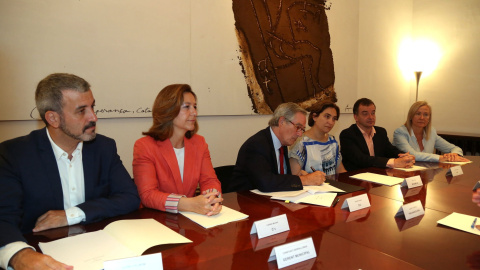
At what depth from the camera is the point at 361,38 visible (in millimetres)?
5168

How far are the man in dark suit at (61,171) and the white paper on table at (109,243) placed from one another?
179 millimetres

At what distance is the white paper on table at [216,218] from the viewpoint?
1.58m

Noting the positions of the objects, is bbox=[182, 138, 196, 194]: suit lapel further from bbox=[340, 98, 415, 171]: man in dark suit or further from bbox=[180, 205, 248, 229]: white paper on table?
bbox=[340, 98, 415, 171]: man in dark suit

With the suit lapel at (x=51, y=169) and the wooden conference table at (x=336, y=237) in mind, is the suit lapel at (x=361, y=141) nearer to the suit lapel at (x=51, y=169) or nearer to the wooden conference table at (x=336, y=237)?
the wooden conference table at (x=336, y=237)

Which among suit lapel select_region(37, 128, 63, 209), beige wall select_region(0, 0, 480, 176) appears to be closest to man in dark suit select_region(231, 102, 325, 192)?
suit lapel select_region(37, 128, 63, 209)

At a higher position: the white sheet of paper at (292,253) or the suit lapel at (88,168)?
the suit lapel at (88,168)

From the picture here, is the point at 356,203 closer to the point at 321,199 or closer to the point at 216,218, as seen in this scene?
the point at 321,199

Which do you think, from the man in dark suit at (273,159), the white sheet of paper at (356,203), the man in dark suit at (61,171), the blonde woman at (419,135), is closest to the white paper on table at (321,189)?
the man in dark suit at (273,159)

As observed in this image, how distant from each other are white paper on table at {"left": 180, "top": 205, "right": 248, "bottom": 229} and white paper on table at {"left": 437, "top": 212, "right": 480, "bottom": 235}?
952 millimetres

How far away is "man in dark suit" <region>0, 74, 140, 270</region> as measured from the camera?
1.52 m

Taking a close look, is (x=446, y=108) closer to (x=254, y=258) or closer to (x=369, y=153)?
(x=369, y=153)

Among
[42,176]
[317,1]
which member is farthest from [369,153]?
[42,176]

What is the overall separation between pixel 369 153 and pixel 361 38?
7.61 feet

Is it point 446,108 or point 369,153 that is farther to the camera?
point 446,108
